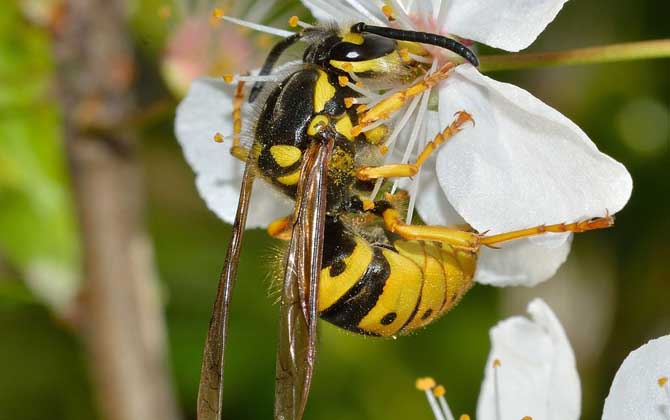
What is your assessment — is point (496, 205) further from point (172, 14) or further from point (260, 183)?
point (172, 14)

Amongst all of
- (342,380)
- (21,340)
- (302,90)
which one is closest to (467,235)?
(302,90)

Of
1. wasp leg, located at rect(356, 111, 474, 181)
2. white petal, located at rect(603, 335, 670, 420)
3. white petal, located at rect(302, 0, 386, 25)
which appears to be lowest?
white petal, located at rect(603, 335, 670, 420)

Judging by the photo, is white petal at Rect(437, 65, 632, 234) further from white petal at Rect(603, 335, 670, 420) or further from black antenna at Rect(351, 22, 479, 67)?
white petal at Rect(603, 335, 670, 420)

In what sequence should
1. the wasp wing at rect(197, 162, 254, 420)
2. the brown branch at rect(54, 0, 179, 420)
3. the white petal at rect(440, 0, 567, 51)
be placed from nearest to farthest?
the white petal at rect(440, 0, 567, 51), the wasp wing at rect(197, 162, 254, 420), the brown branch at rect(54, 0, 179, 420)

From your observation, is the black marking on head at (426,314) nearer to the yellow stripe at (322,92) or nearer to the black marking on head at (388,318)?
the black marking on head at (388,318)

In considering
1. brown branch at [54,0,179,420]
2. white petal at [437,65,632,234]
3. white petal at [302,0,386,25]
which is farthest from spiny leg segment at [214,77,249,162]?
brown branch at [54,0,179,420]

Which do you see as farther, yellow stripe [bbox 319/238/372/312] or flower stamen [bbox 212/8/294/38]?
flower stamen [bbox 212/8/294/38]

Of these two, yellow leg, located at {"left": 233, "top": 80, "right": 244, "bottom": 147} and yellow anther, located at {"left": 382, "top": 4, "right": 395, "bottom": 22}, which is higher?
yellow anther, located at {"left": 382, "top": 4, "right": 395, "bottom": 22}
